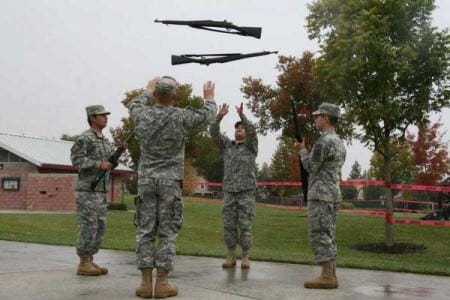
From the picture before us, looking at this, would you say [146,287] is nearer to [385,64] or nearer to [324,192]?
[324,192]

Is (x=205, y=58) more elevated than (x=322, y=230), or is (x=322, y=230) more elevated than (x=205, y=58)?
(x=205, y=58)

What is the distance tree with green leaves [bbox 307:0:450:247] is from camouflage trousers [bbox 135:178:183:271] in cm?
928

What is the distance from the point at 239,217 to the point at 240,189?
13.8 inches

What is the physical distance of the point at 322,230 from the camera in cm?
611

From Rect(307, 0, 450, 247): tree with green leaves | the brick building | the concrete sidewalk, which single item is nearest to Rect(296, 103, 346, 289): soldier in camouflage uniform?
the concrete sidewalk

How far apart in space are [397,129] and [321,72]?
2.35 metres

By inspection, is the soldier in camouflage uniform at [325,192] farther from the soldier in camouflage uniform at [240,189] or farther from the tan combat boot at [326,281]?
the soldier in camouflage uniform at [240,189]

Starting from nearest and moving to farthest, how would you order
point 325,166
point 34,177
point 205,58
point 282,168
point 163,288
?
1. point 163,288
2. point 325,166
3. point 205,58
4. point 34,177
5. point 282,168

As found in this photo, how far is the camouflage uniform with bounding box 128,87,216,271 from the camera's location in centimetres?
546

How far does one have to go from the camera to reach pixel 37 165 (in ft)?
93.9

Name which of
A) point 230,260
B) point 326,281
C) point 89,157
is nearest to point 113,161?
point 89,157

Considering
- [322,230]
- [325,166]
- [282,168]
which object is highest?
[282,168]

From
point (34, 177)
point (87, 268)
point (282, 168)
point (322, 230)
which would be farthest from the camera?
point (282, 168)

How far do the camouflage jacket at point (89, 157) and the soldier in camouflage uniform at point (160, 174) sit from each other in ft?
4.44
